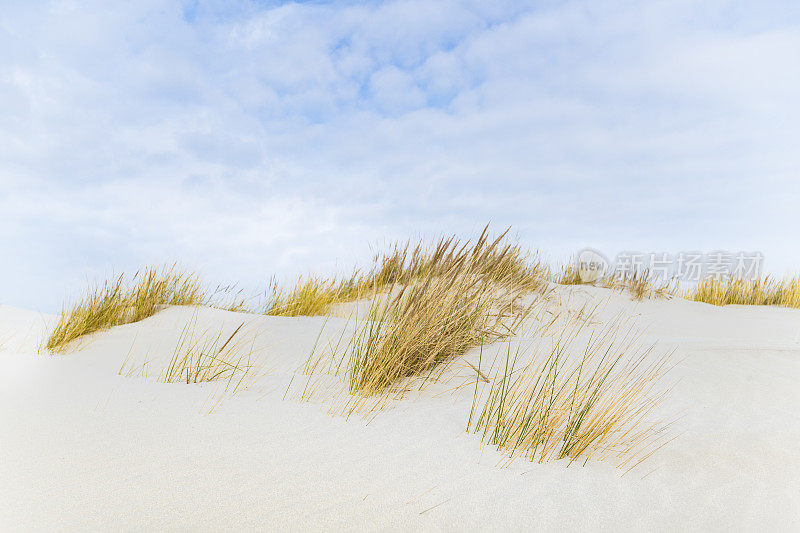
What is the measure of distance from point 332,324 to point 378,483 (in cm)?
367

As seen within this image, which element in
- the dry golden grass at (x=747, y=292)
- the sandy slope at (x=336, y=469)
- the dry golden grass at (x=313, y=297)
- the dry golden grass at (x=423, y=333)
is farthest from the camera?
the dry golden grass at (x=747, y=292)

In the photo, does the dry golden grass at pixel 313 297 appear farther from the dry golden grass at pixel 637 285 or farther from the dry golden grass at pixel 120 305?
the dry golden grass at pixel 637 285

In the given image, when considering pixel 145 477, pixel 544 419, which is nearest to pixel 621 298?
pixel 544 419

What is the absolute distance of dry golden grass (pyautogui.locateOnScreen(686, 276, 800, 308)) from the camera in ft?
31.6

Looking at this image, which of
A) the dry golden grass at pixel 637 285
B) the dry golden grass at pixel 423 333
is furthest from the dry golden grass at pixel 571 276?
the dry golden grass at pixel 423 333

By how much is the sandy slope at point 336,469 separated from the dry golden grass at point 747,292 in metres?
7.29

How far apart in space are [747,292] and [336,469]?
1064 centimetres

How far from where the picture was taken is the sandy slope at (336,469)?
5.38ft

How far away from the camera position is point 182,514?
159 cm

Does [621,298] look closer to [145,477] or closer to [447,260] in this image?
[447,260]

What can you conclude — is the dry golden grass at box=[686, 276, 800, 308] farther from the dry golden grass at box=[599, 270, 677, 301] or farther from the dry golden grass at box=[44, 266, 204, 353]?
the dry golden grass at box=[44, 266, 204, 353]

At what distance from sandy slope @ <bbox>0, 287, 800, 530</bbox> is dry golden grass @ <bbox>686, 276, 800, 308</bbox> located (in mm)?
7287

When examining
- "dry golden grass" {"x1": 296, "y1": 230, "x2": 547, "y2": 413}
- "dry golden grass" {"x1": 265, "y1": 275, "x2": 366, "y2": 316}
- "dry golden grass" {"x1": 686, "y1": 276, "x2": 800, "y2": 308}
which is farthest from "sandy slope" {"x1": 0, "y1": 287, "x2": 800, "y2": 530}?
"dry golden grass" {"x1": 686, "y1": 276, "x2": 800, "y2": 308}

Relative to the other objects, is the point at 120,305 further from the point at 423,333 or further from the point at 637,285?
the point at 637,285
